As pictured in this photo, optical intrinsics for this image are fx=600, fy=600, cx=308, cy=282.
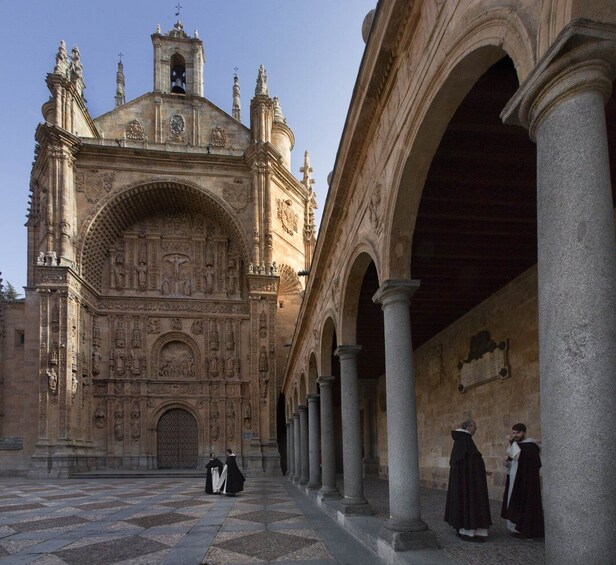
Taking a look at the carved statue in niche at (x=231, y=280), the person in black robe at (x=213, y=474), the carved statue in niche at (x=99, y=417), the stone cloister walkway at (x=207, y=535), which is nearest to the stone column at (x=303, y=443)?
the person in black robe at (x=213, y=474)

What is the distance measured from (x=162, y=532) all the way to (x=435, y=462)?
7.32 m

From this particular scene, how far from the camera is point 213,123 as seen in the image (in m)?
33.8

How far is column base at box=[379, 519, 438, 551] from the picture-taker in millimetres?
5723

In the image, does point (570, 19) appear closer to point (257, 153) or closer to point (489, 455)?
point (489, 455)

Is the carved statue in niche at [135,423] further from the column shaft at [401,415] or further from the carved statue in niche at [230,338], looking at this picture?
the column shaft at [401,415]

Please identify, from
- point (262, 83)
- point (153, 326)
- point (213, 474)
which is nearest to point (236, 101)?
point (262, 83)

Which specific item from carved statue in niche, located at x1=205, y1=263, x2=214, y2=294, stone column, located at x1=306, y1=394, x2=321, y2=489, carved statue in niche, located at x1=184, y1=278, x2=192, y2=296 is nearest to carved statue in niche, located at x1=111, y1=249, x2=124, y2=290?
carved statue in niche, located at x1=184, y1=278, x2=192, y2=296

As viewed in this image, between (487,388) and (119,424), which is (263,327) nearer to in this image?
(119,424)

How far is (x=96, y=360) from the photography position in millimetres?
29500

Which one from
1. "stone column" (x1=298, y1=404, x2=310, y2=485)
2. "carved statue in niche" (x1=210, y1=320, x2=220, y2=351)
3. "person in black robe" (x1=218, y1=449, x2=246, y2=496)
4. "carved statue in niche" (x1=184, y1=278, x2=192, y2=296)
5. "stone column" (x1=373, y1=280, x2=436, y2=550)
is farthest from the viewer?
"carved statue in niche" (x1=184, y1=278, x2=192, y2=296)

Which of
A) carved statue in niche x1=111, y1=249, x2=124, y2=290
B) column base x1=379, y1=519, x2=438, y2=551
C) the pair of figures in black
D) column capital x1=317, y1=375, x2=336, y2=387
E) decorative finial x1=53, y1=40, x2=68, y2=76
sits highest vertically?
decorative finial x1=53, y1=40, x2=68, y2=76

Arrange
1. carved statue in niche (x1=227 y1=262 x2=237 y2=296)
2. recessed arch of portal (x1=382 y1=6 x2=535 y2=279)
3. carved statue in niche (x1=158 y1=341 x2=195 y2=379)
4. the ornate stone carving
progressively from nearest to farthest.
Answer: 1. recessed arch of portal (x1=382 y1=6 x2=535 y2=279)
2. the ornate stone carving
3. carved statue in niche (x1=158 y1=341 x2=195 y2=379)
4. carved statue in niche (x1=227 y1=262 x2=237 y2=296)

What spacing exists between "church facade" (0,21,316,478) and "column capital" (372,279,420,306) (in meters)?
23.3

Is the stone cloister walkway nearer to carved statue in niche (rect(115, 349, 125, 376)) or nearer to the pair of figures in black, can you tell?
the pair of figures in black
